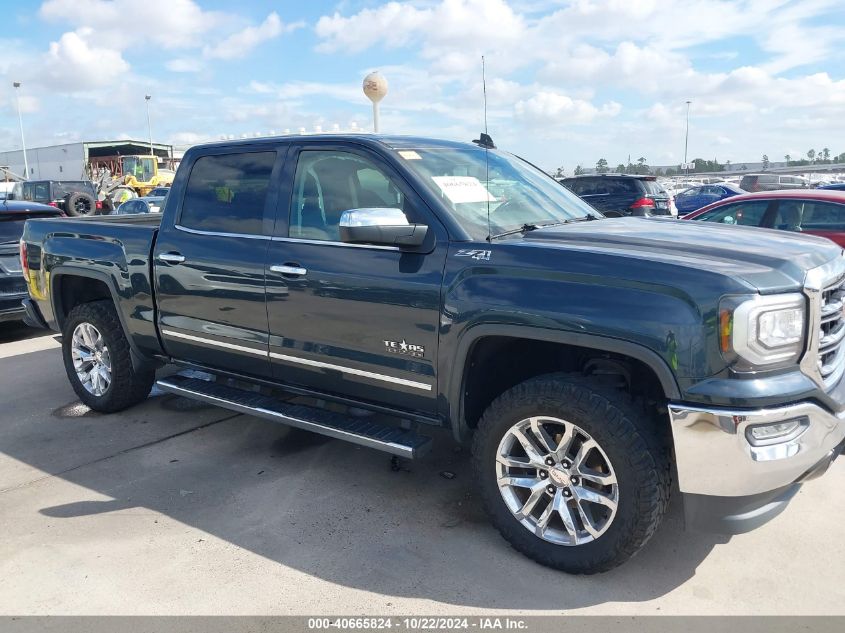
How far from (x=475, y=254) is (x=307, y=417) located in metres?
1.41

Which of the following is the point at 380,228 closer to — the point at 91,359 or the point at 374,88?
the point at 91,359

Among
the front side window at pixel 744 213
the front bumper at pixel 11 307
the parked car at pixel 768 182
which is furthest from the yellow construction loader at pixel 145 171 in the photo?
the front side window at pixel 744 213

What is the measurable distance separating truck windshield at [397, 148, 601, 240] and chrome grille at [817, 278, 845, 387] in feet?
4.65

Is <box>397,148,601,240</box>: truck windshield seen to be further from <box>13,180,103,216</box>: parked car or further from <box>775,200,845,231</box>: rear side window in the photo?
<box>13,180,103,216</box>: parked car

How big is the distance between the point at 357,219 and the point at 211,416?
2795mm

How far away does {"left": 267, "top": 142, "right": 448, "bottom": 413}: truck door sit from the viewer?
133 inches

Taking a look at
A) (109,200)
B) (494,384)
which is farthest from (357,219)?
(109,200)

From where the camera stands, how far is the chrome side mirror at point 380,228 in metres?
3.21

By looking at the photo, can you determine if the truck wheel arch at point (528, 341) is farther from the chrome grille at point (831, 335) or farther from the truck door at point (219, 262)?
the truck door at point (219, 262)

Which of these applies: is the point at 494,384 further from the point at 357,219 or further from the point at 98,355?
the point at 98,355

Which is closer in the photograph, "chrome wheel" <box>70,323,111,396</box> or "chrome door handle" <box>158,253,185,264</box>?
"chrome door handle" <box>158,253,185,264</box>

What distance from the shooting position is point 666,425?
3.04m

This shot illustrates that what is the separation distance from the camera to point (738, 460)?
104 inches

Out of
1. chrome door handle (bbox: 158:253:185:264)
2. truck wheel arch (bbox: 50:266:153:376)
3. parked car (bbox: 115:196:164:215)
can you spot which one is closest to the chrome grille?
chrome door handle (bbox: 158:253:185:264)
